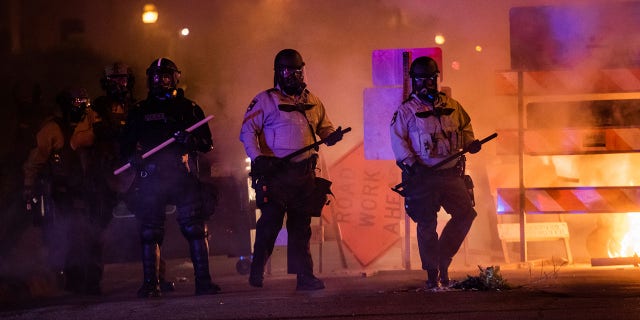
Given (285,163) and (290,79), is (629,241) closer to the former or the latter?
(285,163)

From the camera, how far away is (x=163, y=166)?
28.3 ft

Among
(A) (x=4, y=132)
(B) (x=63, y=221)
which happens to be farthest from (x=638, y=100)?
(A) (x=4, y=132)

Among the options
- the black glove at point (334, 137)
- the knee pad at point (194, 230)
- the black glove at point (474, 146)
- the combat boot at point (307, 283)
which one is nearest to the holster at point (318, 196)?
the black glove at point (334, 137)

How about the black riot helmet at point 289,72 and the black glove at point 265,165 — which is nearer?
the black glove at point 265,165

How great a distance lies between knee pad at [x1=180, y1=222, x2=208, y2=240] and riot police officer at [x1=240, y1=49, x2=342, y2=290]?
47cm

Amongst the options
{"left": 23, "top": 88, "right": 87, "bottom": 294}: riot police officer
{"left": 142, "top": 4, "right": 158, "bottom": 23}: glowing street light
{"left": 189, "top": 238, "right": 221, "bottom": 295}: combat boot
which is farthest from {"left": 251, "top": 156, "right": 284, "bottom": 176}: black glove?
{"left": 142, "top": 4, "right": 158, "bottom": 23}: glowing street light

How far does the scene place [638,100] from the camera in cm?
1089

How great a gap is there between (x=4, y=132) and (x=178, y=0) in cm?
471

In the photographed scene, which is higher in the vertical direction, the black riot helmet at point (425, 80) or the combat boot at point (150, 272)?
the black riot helmet at point (425, 80)

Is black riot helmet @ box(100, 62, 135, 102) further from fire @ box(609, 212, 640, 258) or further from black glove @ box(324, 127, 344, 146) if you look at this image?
fire @ box(609, 212, 640, 258)

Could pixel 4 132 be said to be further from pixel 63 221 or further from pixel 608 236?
pixel 608 236

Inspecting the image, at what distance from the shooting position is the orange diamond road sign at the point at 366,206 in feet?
37.2

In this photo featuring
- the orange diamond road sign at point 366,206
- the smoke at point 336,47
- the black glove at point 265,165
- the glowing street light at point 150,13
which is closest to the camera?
the black glove at point 265,165

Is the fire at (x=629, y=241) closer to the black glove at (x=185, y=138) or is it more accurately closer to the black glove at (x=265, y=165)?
the black glove at (x=265, y=165)
